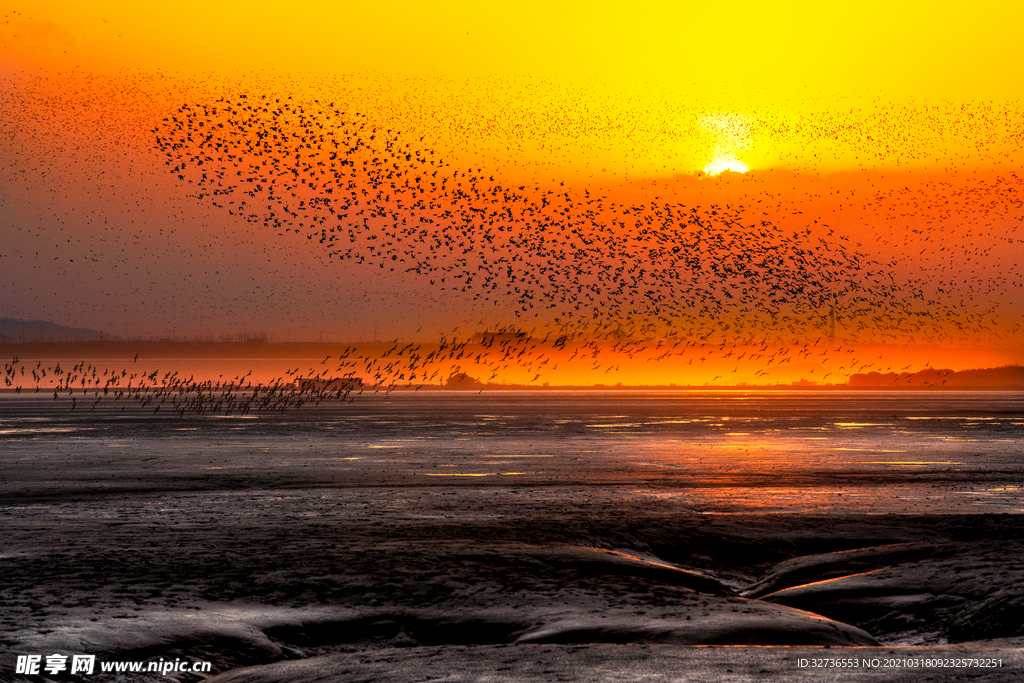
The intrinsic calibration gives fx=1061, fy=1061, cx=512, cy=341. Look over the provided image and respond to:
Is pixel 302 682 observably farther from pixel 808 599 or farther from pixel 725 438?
pixel 725 438

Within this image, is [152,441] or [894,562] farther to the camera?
[152,441]

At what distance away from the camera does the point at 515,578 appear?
14.0 m

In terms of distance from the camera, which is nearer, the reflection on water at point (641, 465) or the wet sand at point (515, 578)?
the wet sand at point (515, 578)

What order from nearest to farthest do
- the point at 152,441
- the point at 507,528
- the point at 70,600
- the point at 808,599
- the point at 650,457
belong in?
the point at 70,600
the point at 808,599
the point at 507,528
the point at 650,457
the point at 152,441

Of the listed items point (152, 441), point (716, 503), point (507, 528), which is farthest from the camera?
point (152, 441)

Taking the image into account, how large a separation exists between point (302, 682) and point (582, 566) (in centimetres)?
686

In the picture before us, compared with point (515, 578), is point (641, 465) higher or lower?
higher

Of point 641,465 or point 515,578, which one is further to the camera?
point 641,465

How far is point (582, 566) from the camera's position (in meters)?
15.0

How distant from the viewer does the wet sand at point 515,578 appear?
9.62 meters

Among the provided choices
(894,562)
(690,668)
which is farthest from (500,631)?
(894,562)

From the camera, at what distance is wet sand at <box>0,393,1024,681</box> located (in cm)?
962

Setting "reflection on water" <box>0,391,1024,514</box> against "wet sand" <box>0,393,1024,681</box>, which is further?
"reflection on water" <box>0,391,1024,514</box>

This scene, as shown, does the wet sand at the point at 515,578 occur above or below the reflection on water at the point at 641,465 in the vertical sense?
below
